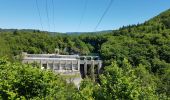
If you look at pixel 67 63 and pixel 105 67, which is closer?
pixel 105 67

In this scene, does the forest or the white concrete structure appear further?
the white concrete structure

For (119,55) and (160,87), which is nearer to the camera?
(160,87)

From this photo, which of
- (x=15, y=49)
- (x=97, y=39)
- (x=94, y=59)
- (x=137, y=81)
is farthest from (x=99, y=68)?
(x=137, y=81)

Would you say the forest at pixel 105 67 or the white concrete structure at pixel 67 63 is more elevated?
the forest at pixel 105 67

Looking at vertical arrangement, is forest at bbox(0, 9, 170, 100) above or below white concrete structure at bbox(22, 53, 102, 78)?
above

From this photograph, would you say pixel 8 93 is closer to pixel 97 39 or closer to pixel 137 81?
pixel 137 81

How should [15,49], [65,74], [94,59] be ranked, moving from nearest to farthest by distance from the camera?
[65,74]
[94,59]
[15,49]

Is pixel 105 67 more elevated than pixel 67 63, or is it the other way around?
pixel 105 67

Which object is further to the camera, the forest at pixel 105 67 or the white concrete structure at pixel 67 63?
the white concrete structure at pixel 67 63
